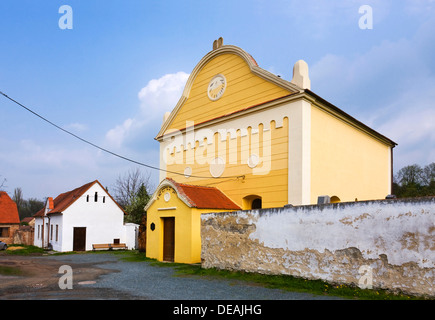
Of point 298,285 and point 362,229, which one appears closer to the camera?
point 362,229

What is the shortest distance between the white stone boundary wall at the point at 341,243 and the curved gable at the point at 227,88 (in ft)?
21.6

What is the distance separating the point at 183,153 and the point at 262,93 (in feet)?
20.5

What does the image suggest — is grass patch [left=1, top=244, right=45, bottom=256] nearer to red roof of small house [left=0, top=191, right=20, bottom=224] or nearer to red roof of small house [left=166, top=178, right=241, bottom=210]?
red roof of small house [left=0, top=191, right=20, bottom=224]

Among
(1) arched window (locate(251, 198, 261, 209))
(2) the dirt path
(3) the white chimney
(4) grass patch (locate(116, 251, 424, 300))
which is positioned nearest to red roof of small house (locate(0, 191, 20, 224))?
(2) the dirt path

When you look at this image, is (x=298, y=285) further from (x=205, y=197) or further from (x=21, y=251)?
(x=21, y=251)

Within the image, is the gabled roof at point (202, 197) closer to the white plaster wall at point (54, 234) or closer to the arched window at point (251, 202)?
the arched window at point (251, 202)

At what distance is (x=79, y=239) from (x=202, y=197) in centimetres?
1867

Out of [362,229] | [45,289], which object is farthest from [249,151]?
[45,289]

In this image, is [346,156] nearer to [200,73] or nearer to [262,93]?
[262,93]

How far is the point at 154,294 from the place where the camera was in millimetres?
8859

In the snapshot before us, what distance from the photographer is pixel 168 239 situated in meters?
17.1

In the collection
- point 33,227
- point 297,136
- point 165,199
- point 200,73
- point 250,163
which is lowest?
point 33,227
